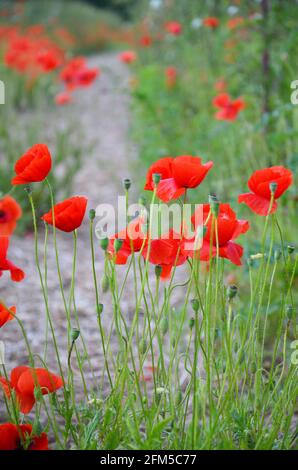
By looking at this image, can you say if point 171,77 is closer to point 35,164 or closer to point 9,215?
point 9,215

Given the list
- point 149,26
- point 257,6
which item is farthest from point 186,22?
point 257,6

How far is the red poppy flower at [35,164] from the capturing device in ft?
4.00

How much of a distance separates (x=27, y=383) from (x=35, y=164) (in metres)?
0.41

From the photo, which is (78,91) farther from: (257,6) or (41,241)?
(41,241)

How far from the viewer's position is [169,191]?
1.25 m

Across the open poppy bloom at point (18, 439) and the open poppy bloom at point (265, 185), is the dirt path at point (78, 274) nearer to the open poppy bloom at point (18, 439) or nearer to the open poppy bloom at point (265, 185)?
the open poppy bloom at point (18, 439)

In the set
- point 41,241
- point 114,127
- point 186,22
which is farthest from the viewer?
point 186,22

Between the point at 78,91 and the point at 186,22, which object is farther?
the point at 78,91

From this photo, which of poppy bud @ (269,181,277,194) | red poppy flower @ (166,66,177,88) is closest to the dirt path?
red poppy flower @ (166,66,177,88)

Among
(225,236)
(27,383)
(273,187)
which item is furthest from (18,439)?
(273,187)
